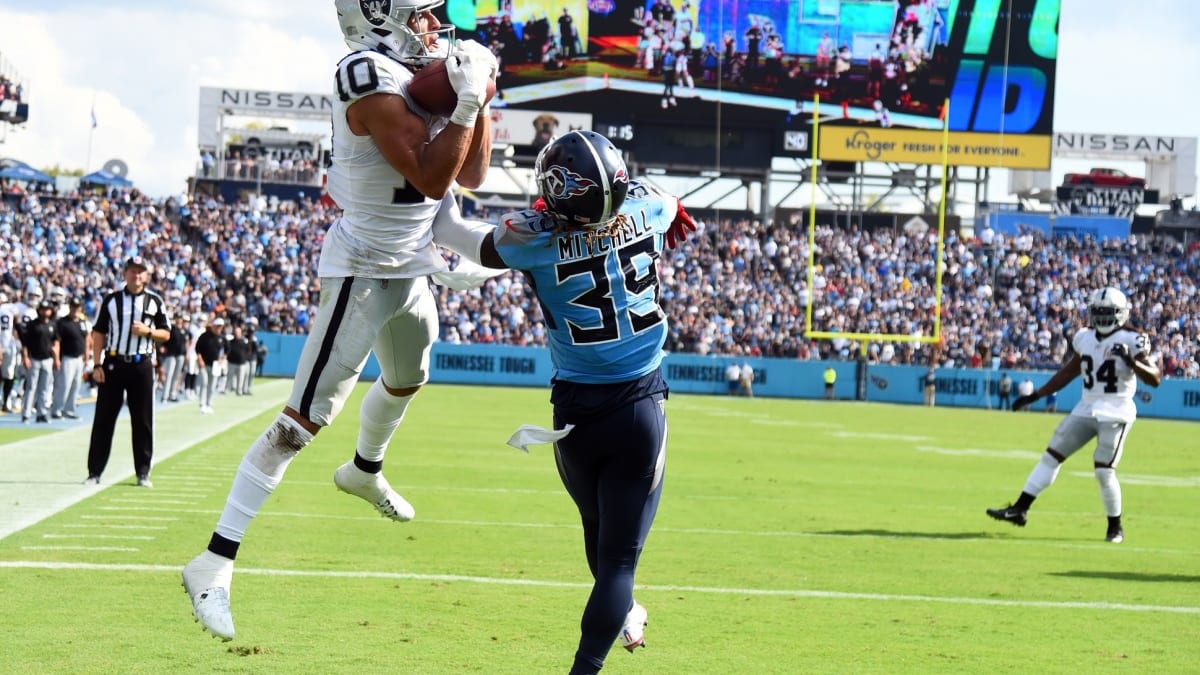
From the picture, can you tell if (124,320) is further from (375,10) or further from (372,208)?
(375,10)

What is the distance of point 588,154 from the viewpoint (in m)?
4.92

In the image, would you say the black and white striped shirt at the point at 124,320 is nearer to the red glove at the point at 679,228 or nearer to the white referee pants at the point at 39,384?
the red glove at the point at 679,228

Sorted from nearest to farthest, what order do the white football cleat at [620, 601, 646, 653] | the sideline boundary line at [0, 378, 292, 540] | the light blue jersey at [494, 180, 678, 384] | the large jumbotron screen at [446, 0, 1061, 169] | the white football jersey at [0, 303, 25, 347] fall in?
the light blue jersey at [494, 180, 678, 384] → the white football cleat at [620, 601, 646, 653] → the sideline boundary line at [0, 378, 292, 540] → the white football jersey at [0, 303, 25, 347] → the large jumbotron screen at [446, 0, 1061, 169]

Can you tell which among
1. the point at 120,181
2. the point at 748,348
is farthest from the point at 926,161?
the point at 120,181

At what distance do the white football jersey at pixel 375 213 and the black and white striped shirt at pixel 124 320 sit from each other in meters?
6.88

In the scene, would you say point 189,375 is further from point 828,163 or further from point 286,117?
point 286,117

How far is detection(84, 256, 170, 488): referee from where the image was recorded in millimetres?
11820

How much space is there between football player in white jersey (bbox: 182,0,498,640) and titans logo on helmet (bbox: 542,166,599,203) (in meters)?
0.54

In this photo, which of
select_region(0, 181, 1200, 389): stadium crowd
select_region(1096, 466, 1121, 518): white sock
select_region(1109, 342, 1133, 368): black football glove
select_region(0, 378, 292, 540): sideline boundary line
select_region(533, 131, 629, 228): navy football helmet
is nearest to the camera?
select_region(533, 131, 629, 228): navy football helmet

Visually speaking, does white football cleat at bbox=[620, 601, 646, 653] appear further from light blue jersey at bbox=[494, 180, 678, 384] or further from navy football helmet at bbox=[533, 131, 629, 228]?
navy football helmet at bbox=[533, 131, 629, 228]

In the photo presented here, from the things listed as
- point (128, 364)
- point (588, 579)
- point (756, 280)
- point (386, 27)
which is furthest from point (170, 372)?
point (756, 280)

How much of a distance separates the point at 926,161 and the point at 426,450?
29.6 meters

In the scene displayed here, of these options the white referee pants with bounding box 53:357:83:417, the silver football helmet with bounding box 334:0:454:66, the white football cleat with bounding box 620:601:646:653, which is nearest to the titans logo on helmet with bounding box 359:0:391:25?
the silver football helmet with bounding box 334:0:454:66

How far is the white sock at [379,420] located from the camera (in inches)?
242
